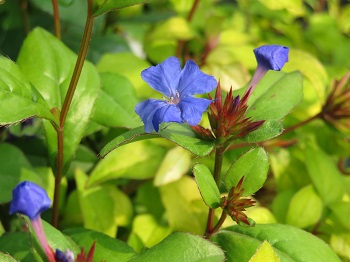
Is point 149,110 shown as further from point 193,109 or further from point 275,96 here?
point 275,96

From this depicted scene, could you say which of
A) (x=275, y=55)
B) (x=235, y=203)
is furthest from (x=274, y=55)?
(x=235, y=203)

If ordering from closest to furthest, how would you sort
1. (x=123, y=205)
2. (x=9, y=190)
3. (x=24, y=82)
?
(x=24, y=82) → (x=9, y=190) → (x=123, y=205)

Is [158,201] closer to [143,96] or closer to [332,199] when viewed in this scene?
[143,96]

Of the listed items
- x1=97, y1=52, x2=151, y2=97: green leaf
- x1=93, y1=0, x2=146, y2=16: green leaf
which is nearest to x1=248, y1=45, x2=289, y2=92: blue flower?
x1=93, y1=0, x2=146, y2=16: green leaf

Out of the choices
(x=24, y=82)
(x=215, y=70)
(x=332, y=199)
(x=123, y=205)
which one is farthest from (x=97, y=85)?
(x=332, y=199)

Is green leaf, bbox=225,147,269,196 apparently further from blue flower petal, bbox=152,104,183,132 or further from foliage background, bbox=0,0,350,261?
foliage background, bbox=0,0,350,261

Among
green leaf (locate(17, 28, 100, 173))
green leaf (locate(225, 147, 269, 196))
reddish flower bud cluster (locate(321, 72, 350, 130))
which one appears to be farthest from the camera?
reddish flower bud cluster (locate(321, 72, 350, 130))

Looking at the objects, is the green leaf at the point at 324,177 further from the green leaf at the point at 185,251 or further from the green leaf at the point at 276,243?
the green leaf at the point at 185,251
